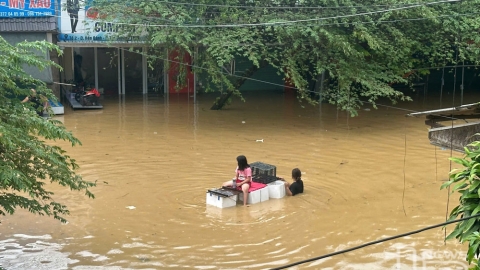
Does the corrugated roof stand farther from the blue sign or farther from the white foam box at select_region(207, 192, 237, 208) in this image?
the white foam box at select_region(207, 192, 237, 208)

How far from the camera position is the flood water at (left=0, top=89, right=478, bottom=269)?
838 cm

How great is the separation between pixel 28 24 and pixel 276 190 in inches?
524

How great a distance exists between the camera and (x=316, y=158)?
47.6 feet

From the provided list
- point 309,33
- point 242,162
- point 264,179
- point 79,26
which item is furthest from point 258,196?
point 79,26

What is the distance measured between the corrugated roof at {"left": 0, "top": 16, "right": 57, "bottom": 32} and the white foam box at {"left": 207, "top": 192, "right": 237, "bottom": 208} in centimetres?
1262

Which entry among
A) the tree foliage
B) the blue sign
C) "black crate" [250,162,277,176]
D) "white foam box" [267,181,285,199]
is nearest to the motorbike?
the blue sign

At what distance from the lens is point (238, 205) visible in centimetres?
1085

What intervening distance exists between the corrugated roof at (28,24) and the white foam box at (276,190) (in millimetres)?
12692

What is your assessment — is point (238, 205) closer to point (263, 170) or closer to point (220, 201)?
point (220, 201)

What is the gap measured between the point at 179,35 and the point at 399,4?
661 centimetres

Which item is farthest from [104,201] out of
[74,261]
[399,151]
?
[399,151]

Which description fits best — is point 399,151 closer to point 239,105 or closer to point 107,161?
point 107,161

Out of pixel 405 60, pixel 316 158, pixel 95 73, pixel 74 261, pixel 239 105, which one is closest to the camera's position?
pixel 74 261

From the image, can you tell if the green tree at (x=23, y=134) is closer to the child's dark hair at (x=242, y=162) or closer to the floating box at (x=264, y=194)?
the child's dark hair at (x=242, y=162)
